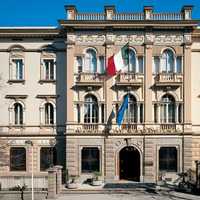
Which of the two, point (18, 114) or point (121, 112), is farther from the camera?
point (18, 114)

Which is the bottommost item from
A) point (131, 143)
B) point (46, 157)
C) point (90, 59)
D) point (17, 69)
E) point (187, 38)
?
point (46, 157)

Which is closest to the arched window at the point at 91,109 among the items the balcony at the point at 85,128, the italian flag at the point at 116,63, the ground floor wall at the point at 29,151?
the balcony at the point at 85,128

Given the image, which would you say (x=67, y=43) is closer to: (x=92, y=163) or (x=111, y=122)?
(x=111, y=122)

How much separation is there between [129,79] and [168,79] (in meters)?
3.16

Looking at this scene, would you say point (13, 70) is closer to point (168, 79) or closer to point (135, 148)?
point (135, 148)

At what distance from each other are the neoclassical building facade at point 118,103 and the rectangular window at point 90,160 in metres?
0.08

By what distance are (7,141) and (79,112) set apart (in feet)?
22.0

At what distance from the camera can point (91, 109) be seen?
120 ft

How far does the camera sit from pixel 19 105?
3809 centimetres

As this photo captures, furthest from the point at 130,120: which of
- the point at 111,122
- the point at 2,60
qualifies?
the point at 2,60

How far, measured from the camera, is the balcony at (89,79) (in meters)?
35.9

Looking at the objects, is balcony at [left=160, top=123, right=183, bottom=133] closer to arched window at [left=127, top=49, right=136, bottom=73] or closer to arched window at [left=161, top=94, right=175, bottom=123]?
arched window at [left=161, top=94, right=175, bottom=123]

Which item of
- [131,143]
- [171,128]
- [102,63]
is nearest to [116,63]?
[102,63]

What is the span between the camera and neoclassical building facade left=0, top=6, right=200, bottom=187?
1410 inches
